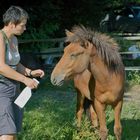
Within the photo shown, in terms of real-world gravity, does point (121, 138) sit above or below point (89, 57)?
below

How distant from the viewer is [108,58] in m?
6.62

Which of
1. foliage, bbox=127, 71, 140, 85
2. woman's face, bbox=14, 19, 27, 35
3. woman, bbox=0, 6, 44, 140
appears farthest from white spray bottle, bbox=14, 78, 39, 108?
foliage, bbox=127, 71, 140, 85

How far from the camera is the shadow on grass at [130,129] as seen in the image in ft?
25.1

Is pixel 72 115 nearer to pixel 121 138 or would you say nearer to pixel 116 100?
pixel 121 138

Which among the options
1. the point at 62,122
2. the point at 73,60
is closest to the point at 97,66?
the point at 73,60

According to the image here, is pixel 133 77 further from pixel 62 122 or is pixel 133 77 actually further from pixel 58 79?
pixel 58 79

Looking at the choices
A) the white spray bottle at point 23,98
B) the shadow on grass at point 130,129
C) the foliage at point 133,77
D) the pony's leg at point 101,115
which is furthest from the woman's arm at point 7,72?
the foliage at point 133,77

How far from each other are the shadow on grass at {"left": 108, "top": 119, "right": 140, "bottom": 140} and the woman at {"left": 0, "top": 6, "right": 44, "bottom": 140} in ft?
9.33

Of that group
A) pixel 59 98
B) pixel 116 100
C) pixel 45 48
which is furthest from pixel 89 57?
pixel 45 48

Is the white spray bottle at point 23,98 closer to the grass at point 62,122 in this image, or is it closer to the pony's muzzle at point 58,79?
the pony's muzzle at point 58,79

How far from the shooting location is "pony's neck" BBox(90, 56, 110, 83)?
656cm

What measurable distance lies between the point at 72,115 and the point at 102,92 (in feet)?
6.97

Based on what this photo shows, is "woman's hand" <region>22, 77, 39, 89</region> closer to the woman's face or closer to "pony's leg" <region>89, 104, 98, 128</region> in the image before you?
the woman's face

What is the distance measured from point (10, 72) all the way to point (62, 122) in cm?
241
